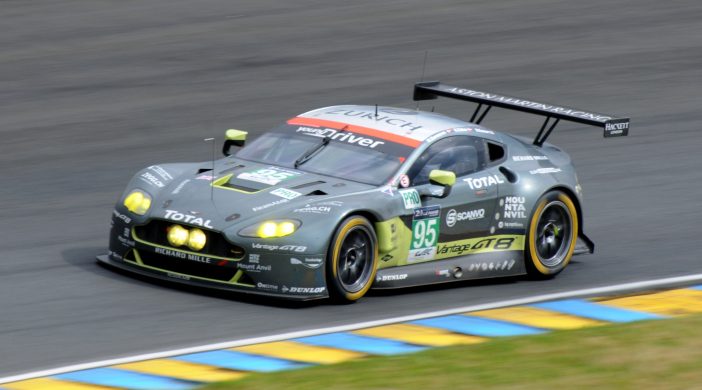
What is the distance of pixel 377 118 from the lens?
10.8 metres

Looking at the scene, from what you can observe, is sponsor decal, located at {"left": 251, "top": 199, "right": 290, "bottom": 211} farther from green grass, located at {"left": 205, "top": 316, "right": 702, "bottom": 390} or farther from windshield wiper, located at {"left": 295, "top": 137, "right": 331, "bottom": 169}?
green grass, located at {"left": 205, "top": 316, "right": 702, "bottom": 390}

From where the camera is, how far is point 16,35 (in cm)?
1825

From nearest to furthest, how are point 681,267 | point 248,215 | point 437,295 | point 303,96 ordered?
point 248,215, point 437,295, point 681,267, point 303,96

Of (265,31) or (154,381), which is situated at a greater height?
(265,31)

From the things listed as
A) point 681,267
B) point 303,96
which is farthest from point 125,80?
point 681,267

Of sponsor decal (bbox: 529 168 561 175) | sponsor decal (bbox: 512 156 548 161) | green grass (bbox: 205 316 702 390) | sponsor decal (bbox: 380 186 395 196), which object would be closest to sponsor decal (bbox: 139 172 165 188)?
sponsor decal (bbox: 380 186 395 196)

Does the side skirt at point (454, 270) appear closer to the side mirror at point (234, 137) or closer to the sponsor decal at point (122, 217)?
the sponsor decal at point (122, 217)

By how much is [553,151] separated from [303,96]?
18.0 feet

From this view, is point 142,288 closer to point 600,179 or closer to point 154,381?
point 154,381

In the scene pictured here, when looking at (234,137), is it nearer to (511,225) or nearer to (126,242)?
(126,242)

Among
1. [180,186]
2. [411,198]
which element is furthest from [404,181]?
[180,186]

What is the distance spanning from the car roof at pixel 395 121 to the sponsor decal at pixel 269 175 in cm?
81

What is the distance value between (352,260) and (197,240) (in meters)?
1.11

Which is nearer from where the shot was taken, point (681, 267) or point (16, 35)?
point (681, 267)
